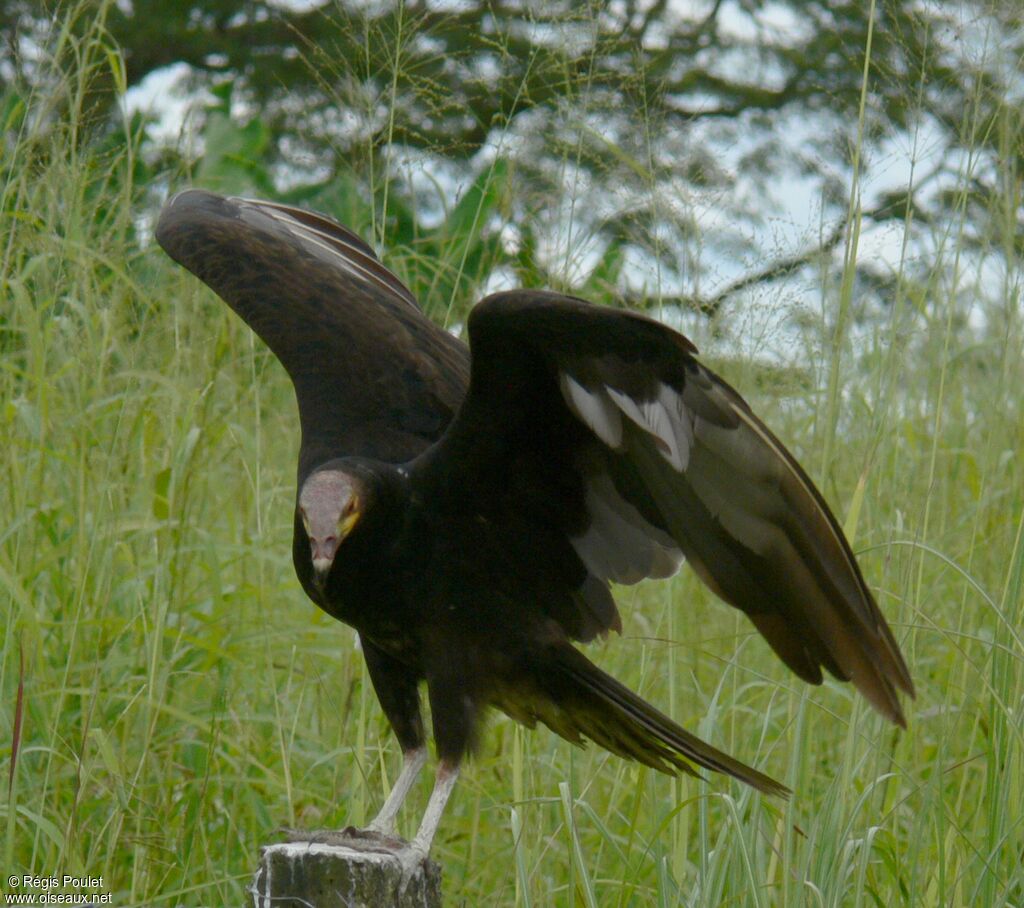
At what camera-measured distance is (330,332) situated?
270 cm

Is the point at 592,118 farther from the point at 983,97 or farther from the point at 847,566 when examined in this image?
the point at 847,566

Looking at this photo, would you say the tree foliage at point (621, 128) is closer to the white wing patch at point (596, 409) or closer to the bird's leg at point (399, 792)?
the white wing patch at point (596, 409)

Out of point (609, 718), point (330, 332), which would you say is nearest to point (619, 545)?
point (609, 718)

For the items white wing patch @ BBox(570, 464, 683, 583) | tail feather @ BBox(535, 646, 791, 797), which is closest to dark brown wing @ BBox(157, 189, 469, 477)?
white wing patch @ BBox(570, 464, 683, 583)

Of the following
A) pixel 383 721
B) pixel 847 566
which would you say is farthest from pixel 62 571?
pixel 847 566

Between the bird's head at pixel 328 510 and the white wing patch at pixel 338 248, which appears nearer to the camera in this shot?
the bird's head at pixel 328 510

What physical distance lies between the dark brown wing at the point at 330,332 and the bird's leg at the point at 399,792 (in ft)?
1.78

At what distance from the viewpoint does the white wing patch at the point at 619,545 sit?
238cm

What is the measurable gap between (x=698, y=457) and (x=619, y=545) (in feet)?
1.47

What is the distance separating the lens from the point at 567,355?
2.04m

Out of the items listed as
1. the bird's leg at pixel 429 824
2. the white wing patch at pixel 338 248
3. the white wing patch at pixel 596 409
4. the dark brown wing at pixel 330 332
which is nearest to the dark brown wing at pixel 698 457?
the white wing patch at pixel 596 409

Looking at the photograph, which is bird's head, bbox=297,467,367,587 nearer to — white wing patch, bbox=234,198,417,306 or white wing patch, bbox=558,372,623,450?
white wing patch, bbox=558,372,623,450

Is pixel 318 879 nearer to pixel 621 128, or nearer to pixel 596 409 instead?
pixel 596 409

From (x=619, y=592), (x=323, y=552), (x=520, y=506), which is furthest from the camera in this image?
(x=619, y=592)
